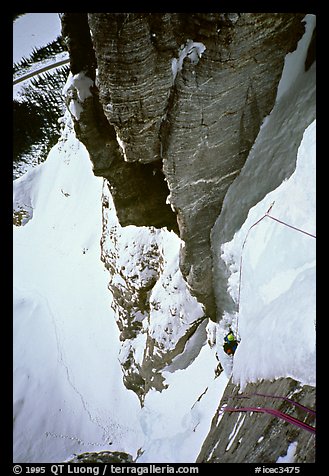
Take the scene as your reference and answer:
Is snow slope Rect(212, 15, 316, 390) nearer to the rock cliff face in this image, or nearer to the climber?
the rock cliff face

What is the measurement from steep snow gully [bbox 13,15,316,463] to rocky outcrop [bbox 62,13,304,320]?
0.29 meters

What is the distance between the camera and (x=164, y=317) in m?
7.91

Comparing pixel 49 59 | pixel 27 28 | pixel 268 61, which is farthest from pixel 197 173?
pixel 49 59

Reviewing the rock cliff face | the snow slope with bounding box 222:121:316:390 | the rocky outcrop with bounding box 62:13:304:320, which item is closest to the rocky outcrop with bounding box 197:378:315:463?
the rock cliff face

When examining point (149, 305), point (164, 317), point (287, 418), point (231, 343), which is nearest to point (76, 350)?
point (149, 305)

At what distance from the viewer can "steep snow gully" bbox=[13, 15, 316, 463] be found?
148 inches

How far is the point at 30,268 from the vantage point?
12.1 metres

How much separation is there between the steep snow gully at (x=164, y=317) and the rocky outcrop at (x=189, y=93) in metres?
0.29

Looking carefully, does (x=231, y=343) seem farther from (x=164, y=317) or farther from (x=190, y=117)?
(x=190, y=117)

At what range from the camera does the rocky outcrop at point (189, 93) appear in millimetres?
4180

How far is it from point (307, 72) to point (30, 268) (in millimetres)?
10219

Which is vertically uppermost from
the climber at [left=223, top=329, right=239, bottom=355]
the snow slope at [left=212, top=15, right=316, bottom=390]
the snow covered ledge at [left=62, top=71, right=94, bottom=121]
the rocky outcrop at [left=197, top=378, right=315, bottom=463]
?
the snow covered ledge at [left=62, top=71, right=94, bottom=121]

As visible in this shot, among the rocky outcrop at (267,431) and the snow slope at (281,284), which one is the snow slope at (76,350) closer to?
the rocky outcrop at (267,431)

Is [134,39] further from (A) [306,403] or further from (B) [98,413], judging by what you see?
(B) [98,413]
